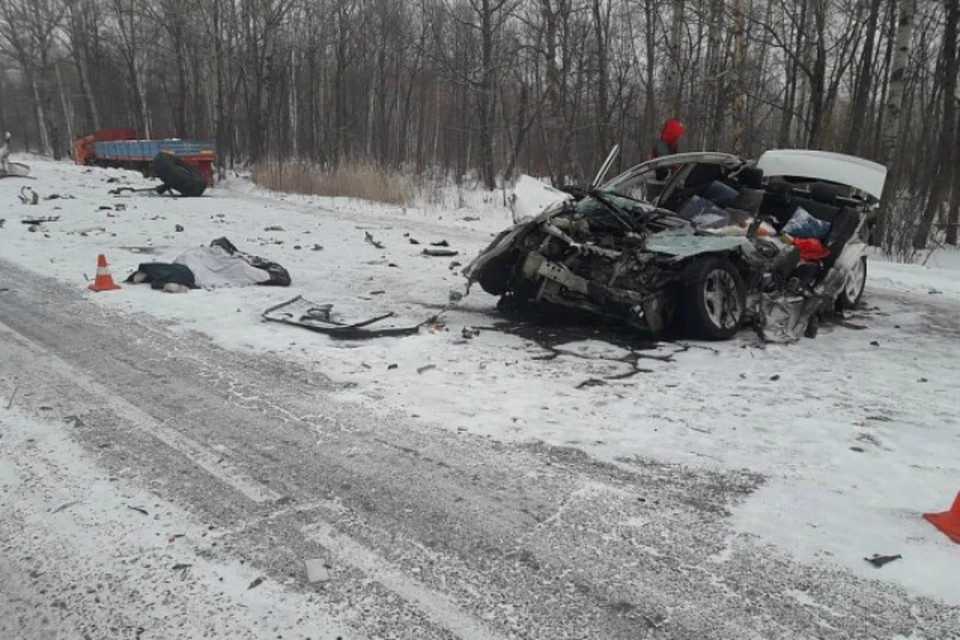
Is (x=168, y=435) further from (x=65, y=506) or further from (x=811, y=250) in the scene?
(x=811, y=250)

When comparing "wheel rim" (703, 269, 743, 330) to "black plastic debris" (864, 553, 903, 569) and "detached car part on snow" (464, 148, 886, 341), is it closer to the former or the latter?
"detached car part on snow" (464, 148, 886, 341)

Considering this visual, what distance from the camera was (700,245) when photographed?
19.1 ft

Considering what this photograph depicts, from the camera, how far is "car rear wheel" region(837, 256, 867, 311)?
24.2 feet

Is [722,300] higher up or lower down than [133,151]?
lower down

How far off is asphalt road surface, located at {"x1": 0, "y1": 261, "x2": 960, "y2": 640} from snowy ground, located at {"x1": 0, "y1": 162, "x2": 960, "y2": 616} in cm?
23

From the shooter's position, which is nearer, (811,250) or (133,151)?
(811,250)

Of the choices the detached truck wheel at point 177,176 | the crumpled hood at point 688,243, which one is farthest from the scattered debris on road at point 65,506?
the detached truck wheel at point 177,176

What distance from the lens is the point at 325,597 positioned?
2.44 metres

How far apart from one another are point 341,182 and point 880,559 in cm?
1808

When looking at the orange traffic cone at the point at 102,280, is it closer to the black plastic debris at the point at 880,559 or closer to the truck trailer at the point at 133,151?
the black plastic debris at the point at 880,559

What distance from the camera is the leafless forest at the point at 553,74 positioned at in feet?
53.8

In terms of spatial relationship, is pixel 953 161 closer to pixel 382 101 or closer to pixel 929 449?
pixel 929 449

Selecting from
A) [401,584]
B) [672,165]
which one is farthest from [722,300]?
[401,584]

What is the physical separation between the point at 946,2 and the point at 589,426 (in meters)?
16.6
